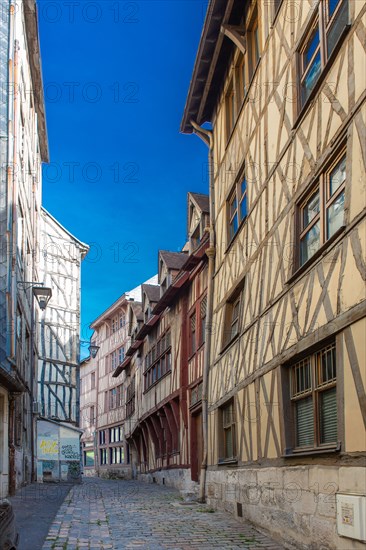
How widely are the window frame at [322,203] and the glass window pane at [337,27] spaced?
139 centimetres

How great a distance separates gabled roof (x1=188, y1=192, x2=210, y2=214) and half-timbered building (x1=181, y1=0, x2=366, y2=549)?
404 cm

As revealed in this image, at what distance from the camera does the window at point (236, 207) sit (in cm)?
1179

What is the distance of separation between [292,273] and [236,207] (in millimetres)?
4383

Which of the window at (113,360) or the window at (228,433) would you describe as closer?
the window at (228,433)

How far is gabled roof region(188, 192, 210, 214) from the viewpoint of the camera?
1758cm

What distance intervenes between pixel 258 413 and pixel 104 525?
9.76ft

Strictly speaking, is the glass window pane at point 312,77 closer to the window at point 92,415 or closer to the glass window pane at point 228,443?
the glass window pane at point 228,443

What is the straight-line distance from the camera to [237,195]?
12.2 metres

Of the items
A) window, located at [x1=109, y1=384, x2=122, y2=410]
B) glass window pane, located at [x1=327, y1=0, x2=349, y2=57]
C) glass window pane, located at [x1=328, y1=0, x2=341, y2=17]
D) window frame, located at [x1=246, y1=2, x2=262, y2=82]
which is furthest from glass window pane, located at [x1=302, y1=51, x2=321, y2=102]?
window, located at [x1=109, y1=384, x2=122, y2=410]

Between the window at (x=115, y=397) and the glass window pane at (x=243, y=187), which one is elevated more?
the glass window pane at (x=243, y=187)

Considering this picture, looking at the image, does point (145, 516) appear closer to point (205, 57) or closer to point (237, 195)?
point (237, 195)

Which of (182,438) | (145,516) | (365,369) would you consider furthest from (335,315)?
(182,438)

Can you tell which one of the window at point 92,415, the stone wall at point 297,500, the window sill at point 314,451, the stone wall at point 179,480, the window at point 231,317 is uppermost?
the window at point 231,317

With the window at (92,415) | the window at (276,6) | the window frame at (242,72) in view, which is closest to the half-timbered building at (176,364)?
the window frame at (242,72)
